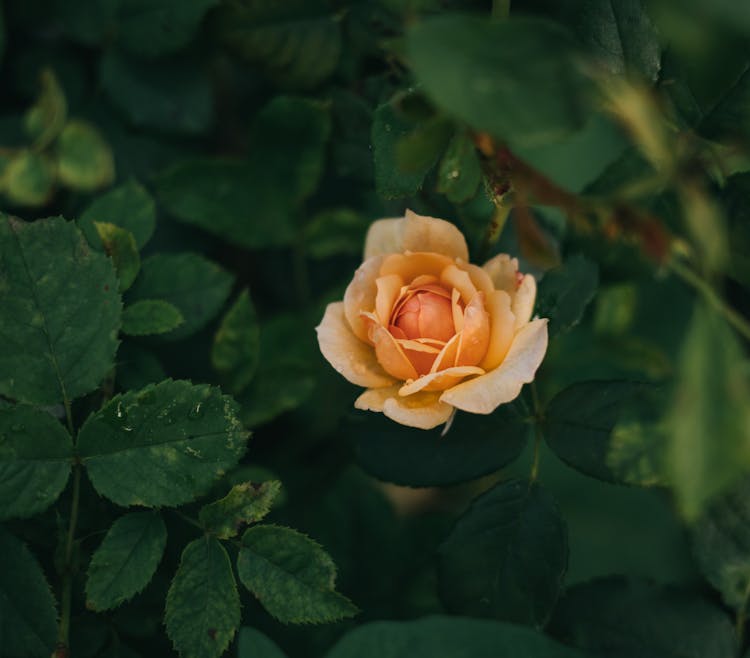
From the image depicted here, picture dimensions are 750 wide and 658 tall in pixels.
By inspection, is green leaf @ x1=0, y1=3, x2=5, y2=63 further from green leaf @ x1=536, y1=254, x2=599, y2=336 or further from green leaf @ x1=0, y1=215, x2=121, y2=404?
green leaf @ x1=536, y1=254, x2=599, y2=336

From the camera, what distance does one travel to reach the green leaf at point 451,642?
2.50 feet

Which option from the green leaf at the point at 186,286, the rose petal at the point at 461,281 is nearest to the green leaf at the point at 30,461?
the green leaf at the point at 186,286

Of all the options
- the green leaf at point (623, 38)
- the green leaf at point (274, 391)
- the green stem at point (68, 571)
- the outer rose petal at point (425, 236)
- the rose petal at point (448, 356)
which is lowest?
the green leaf at point (274, 391)

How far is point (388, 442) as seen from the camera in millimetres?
975

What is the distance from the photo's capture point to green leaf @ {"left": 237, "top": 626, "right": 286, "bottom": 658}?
2.59 ft

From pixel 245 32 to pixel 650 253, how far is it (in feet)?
2.96

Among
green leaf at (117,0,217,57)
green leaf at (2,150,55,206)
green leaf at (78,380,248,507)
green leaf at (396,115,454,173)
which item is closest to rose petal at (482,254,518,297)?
green leaf at (396,115,454,173)

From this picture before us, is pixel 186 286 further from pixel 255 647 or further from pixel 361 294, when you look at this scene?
pixel 255 647

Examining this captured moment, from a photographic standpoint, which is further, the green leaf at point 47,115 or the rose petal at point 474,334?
the green leaf at point 47,115

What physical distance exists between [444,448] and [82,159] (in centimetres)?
81

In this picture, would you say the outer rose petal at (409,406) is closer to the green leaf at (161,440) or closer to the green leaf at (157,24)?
the green leaf at (161,440)

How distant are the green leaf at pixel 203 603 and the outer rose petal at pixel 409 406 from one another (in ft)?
0.76

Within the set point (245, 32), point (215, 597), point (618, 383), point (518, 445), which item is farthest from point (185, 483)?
point (245, 32)

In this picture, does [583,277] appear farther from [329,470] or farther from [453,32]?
[329,470]
